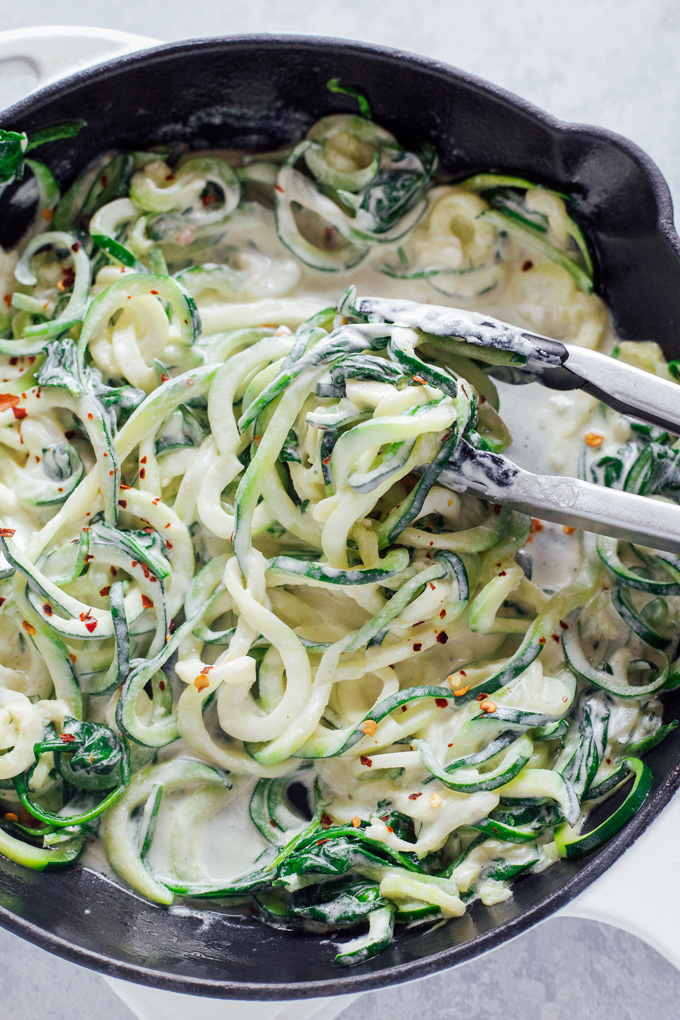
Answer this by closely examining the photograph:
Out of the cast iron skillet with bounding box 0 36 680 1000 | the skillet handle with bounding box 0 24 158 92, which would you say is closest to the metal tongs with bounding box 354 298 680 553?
the cast iron skillet with bounding box 0 36 680 1000

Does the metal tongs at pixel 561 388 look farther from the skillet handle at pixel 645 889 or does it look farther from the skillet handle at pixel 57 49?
the skillet handle at pixel 57 49

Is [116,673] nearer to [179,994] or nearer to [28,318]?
[179,994]

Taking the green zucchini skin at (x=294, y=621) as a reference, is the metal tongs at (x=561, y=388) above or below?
above

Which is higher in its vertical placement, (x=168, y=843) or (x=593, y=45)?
(x=593, y=45)

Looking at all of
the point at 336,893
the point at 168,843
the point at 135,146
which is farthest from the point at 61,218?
the point at 336,893

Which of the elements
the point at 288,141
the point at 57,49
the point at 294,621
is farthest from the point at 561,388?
the point at 57,49

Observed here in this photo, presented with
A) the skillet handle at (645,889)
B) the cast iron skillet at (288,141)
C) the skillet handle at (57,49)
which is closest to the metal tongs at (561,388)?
the cast iron skillet at (288,141)

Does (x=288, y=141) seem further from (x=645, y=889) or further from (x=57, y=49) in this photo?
(x=645, y=889)
